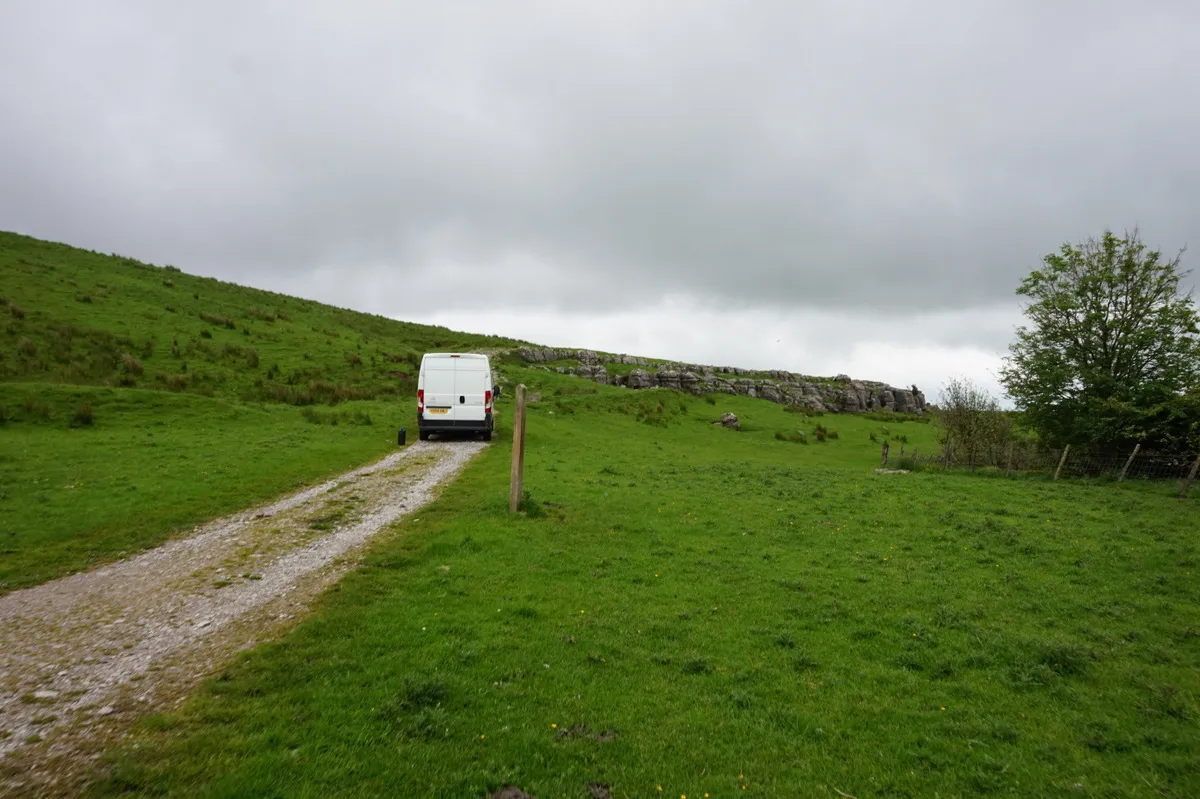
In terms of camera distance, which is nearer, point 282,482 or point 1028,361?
point 282,482

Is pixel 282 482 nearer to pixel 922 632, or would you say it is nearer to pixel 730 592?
pixel 730 592

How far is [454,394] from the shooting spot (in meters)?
28.2

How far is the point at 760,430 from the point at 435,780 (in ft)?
152

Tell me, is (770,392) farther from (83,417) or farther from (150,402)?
(83,417)

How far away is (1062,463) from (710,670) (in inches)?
1292

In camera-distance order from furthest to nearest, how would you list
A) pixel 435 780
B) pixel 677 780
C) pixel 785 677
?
pixel 785 677 < pixel 677 780 < pixel 435 780

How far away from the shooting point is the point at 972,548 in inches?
583

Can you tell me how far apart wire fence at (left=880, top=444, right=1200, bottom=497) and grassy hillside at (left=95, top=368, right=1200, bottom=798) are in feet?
54.6

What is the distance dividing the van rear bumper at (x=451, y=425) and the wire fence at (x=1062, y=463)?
24.4m

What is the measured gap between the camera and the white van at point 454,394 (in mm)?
27844

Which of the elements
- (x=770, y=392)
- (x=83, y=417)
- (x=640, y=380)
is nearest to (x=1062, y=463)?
(x=640, y=380)

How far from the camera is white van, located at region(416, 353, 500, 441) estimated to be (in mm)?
27844

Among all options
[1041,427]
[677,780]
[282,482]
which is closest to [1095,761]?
[677,780]

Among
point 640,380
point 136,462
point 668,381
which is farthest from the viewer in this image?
point 668,381
